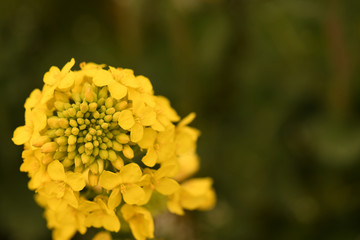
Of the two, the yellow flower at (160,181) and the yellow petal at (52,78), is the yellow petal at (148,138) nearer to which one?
the yellow flower at (160,181)

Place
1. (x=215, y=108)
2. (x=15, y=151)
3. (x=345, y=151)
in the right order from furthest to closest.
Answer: (x=215, y=108)
(x=15, y=151)
(x=345, y=151)

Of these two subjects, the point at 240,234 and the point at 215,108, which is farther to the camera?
the point at 215,108

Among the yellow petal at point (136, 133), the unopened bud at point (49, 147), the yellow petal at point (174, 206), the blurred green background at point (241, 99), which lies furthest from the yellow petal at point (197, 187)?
the blurred green background at point (241, 99)

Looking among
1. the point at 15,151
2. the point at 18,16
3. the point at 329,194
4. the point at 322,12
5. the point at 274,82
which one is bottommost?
the point at 15,151

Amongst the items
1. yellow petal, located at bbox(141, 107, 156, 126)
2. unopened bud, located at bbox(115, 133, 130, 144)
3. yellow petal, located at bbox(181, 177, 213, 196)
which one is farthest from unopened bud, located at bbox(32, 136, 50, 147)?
yellow petal, located at bbox(181, 177, 213, 196)

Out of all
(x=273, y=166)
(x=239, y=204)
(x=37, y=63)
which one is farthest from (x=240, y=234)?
(x=37, y=63)

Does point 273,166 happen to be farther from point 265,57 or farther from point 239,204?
point 265,57
